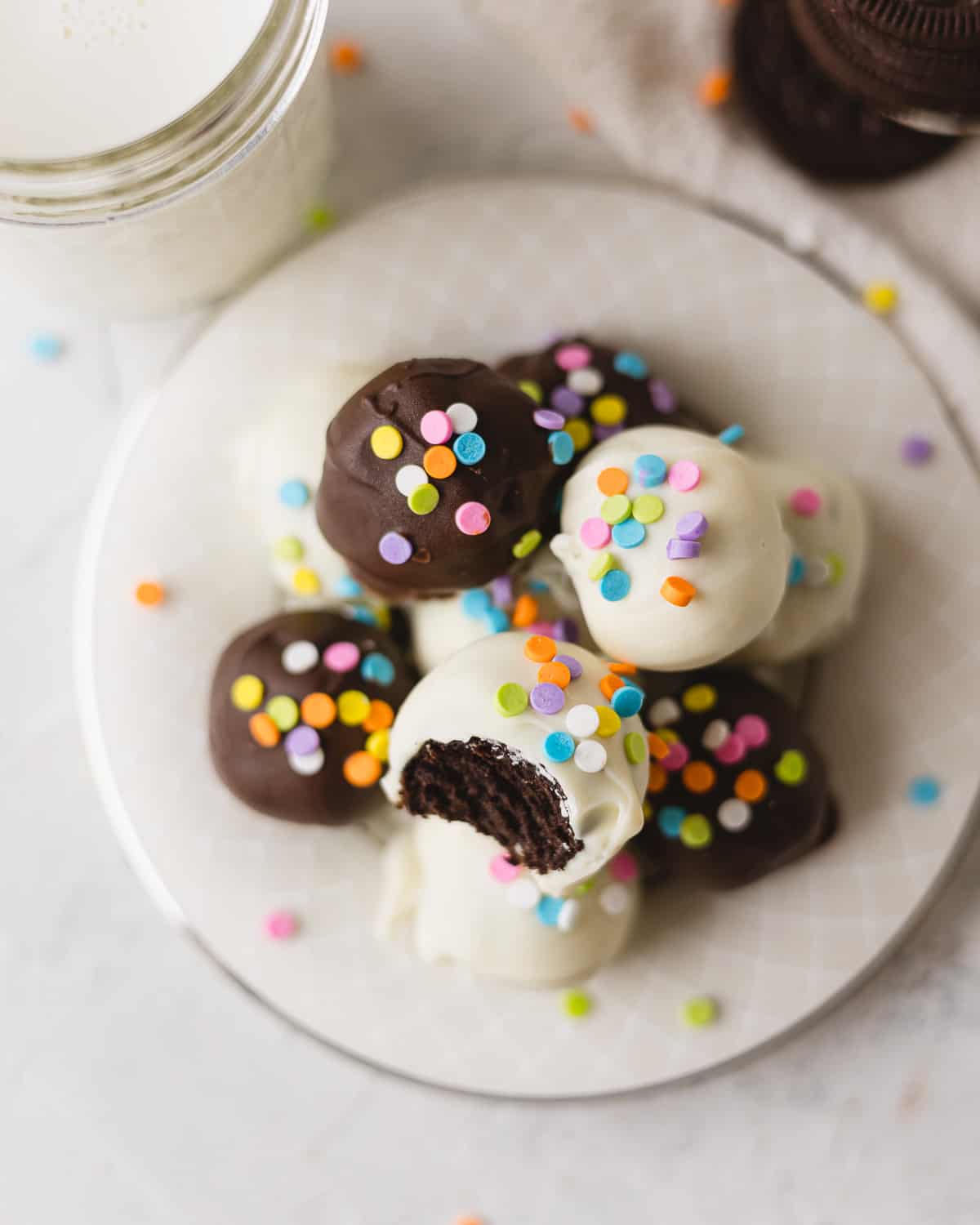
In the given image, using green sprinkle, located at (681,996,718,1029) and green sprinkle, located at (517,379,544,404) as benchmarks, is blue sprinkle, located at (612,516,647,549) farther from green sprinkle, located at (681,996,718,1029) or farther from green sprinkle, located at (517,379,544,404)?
green sprinkle, located at (681,996,718,1029)

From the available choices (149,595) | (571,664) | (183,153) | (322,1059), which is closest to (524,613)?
(571,664)

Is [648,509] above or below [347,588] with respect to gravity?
above

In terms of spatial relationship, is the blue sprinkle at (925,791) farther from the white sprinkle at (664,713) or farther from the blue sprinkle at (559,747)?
the blue sprinkle at (559,747)

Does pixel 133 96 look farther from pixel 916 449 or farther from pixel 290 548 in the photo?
pixel 916 449

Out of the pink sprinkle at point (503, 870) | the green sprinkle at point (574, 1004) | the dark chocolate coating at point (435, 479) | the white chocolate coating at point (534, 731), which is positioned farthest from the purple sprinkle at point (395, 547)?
the green sprinkle at point (574, 1004)

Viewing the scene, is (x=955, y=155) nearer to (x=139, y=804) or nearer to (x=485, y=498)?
(x=485, y=498)

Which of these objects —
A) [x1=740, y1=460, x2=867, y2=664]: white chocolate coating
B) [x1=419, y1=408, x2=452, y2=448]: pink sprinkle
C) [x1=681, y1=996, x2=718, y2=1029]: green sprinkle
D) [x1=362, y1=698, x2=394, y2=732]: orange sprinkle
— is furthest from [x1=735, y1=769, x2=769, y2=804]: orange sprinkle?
[x1=419, y1=408, x2=452, y2=448]: pink sprinkle
